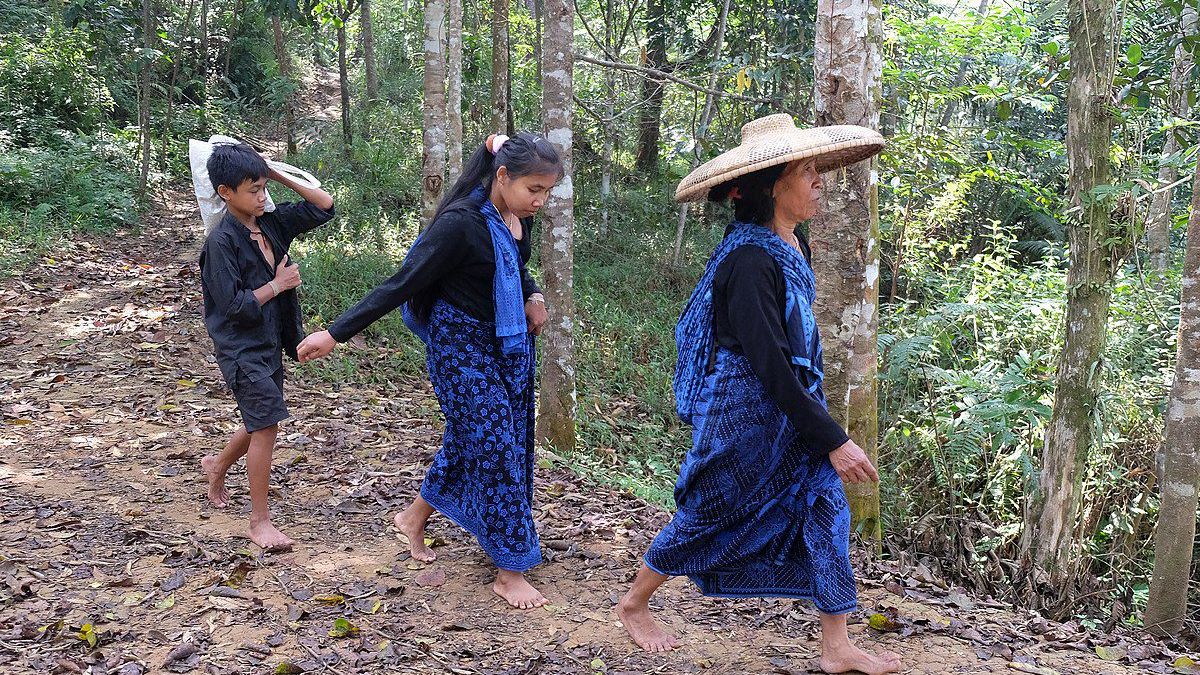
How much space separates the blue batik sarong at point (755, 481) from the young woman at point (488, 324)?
0.86 metres

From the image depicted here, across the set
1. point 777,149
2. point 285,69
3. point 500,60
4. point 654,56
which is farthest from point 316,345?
point 285,69

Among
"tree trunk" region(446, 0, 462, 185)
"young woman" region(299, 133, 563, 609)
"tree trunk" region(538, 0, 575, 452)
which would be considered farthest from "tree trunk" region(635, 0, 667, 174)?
"young woman" region(299, 133, 563, 609)

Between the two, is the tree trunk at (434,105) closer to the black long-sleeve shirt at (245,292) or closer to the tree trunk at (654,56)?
the black long-sleeve shirt at (245,292)

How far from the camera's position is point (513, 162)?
361 centimetres

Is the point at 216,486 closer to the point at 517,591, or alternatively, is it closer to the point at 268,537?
the point at 268,537

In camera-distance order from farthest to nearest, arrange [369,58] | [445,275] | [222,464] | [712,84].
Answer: [369,58] < [712,84] < [222,464] < [445,275]

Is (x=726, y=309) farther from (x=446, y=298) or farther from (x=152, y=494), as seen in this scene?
(x=152, y=494)

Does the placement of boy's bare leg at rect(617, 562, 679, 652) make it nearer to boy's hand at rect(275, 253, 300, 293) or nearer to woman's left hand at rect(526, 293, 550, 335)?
woman's left hand at rect(526, 293, 550, 335)

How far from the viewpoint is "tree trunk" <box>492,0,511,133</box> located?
915 centimetres

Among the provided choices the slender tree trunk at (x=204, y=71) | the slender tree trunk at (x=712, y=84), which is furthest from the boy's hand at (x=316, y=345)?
the slender tree trunk at (x=204, y=71)

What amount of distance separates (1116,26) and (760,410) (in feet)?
11.8

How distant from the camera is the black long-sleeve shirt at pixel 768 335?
2.91 meters

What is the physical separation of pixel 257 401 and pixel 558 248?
2.28 meters

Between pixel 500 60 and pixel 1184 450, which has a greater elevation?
pixel 500 60
